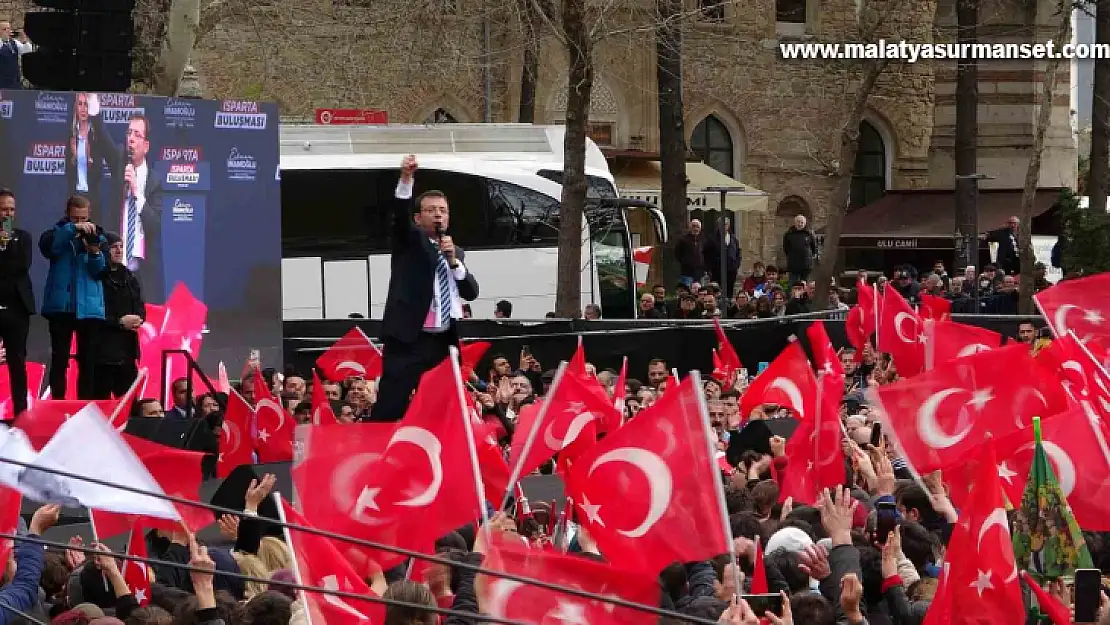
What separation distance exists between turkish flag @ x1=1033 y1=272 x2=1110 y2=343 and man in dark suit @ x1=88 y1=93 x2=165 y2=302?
7011 mm

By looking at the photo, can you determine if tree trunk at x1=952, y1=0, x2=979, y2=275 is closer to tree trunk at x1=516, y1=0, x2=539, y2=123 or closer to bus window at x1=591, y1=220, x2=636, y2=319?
tree trunk at x1=516, y1=0, x2=539, y2=123

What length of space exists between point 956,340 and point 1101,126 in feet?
59.3

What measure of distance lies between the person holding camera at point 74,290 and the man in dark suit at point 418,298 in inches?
120

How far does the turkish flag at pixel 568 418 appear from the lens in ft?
33.1

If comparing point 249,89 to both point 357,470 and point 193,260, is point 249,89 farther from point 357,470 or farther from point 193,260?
point 357,470

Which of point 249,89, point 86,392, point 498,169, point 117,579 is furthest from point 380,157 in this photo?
point 117,579

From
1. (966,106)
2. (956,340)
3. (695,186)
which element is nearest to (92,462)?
(956,340)

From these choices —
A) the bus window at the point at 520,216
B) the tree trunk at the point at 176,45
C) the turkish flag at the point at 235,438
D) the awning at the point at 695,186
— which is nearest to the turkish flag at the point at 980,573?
the turkish flag at the point at 235,438

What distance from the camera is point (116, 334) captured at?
14.5 m

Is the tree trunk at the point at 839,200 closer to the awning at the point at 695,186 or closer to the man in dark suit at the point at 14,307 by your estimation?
the awning at the point at 695,186

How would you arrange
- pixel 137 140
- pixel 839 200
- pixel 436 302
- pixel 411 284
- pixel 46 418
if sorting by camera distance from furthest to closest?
1. pixel 839 200
2. pixel 137 140
3. pixel 436 302
4. pixel 411 284
5. pixel 46 418

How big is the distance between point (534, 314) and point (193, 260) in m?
11.1

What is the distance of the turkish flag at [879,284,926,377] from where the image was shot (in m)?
18.0

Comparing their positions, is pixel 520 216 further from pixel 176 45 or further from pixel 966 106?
pixel 966 106
